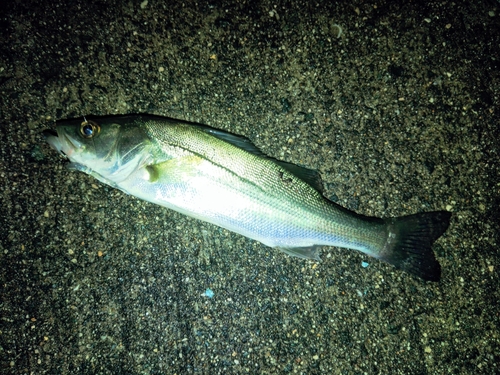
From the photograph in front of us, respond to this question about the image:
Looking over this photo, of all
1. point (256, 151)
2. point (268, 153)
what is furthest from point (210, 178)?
point (268, 153)

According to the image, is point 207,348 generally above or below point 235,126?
below

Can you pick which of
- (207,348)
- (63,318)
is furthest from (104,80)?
(207,348)

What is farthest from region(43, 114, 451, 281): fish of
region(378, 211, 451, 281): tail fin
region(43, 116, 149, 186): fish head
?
region(378, 211, 451, 281): tail fin

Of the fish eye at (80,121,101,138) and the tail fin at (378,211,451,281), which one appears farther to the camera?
the tail fin at (378,211,451,281)

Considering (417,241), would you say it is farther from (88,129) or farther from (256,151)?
(88,129)

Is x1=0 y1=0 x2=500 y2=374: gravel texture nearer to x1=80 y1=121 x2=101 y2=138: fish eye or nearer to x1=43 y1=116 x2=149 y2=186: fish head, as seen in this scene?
x1=43 y1=116 x2=149 y2=186: fish head

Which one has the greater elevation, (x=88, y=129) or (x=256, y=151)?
(x=88, y=129)

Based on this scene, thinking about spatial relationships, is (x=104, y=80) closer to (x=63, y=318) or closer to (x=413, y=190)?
(x=63, y=318)
